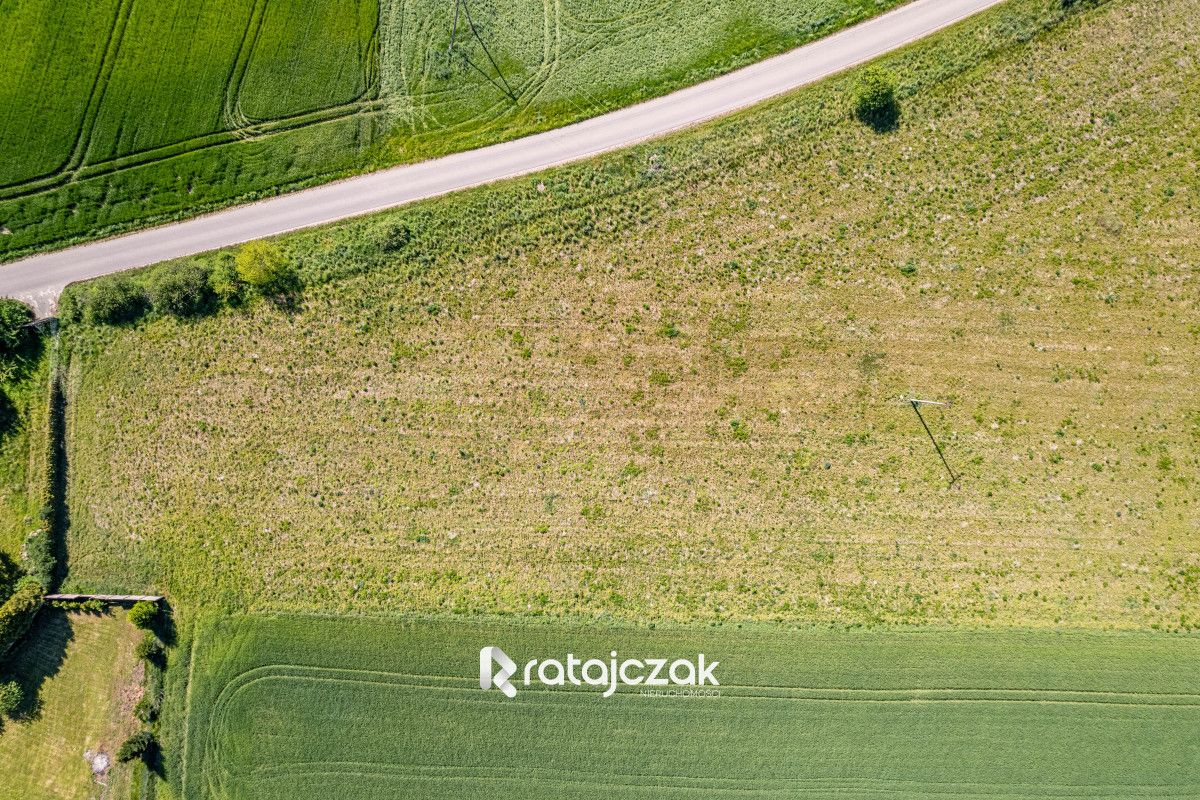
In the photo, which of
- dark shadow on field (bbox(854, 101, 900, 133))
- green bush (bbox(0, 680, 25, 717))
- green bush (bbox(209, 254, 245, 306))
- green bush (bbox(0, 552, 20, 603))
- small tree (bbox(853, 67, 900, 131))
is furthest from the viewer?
dark shadow on field (bbox(854, 101, 900, 133))

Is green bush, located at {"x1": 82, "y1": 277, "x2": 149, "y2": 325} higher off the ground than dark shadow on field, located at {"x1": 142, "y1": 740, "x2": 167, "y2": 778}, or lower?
higher

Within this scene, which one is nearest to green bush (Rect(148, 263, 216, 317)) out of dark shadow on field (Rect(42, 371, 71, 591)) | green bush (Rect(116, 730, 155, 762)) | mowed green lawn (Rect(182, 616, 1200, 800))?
dark shadow on field (Rect(42, 371, 71, 591))

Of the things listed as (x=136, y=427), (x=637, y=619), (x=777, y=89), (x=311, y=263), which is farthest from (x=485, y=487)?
(x=777, y=89)

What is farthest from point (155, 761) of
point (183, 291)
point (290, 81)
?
point (290, 81)

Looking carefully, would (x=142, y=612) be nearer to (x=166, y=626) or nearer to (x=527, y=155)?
(x=166, y=626)

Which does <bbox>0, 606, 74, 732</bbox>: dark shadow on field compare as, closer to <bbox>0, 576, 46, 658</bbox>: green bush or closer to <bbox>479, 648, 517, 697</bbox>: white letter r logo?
<bbox>0, 576, 46, 658</bbox>: green bush

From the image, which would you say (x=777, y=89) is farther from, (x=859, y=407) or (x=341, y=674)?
(x=341, y=674)
